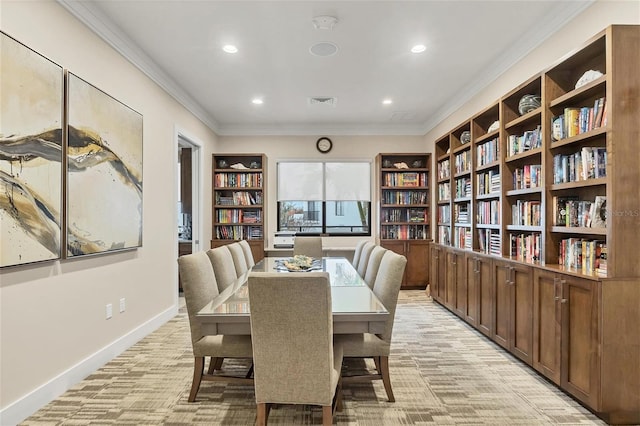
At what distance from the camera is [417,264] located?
5973 millimetres

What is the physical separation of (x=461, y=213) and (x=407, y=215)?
1943mm

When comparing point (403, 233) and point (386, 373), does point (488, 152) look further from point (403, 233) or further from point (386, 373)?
point (403, 233)

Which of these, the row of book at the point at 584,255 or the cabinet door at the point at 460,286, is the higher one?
the row of book at the point at 584,255

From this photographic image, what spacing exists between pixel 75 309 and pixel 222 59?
2619 mm

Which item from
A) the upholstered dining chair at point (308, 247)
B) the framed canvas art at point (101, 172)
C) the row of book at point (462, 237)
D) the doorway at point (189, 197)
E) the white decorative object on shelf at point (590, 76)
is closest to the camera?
the white decorative object on shelf at point (590, 76)

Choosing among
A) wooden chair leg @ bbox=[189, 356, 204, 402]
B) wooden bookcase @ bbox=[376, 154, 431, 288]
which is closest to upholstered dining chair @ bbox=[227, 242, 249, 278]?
wooden chair leg @ bbox=[189, 356, 204, 402]

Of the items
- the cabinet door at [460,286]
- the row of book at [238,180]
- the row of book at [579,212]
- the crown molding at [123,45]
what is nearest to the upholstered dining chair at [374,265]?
the row of book at [579,212]

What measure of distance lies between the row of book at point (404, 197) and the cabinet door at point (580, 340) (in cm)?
393

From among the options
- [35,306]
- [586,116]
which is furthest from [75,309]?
[586,116]

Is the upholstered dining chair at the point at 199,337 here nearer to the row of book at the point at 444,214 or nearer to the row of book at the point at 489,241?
the row of book at the point at 489,241

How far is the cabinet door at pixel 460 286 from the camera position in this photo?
3.99 meters

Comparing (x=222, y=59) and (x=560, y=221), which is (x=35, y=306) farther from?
(x=560, y=221)

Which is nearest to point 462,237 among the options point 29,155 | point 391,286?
point 391,286

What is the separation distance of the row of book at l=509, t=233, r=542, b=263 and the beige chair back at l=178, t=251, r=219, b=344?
2.46 metres
